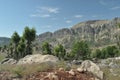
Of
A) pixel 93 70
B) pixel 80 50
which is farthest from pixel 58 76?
pixel 80 50

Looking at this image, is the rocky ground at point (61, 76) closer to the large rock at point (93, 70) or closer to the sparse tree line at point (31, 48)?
the large rock at point (93, 70)

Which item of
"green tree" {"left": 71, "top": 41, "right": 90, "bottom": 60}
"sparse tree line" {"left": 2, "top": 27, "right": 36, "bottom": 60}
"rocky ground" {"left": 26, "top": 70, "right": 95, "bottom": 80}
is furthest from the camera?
"green tree" {"left": 71, "top": 41, "right": 90, "bottom": 60}

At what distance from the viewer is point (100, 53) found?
141 metres

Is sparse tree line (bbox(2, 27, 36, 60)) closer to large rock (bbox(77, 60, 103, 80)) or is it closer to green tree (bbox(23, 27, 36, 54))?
green tree (bbox(23, 27, 36, 54))

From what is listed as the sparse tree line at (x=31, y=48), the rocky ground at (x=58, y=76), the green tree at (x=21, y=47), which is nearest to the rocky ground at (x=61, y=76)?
the rocky ground at (x=58, y=76)

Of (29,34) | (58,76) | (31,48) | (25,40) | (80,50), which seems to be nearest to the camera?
(58,76)

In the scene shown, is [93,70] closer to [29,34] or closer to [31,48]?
[29,34]

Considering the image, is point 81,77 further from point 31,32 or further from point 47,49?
point 47,49

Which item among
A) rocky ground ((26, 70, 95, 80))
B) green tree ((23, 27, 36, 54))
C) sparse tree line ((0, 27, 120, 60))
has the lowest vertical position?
rocky ground ((26, 70, 95, 80))

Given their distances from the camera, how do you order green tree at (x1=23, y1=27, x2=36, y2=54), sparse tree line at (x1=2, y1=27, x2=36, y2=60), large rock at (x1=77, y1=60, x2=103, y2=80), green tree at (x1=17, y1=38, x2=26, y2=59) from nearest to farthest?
large rock at (x1=77, y1=60, x2=103, y2=80) < green tree at (x1=23, y1=27, x2=36, y2=54) < sparse tree line at (x1=2, y1=27, x2=36, y2=60) < green tree at (x1=17, y1=38, x2=26, y2=59)

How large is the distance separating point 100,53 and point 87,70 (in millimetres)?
126209

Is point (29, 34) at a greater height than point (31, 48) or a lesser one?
greater

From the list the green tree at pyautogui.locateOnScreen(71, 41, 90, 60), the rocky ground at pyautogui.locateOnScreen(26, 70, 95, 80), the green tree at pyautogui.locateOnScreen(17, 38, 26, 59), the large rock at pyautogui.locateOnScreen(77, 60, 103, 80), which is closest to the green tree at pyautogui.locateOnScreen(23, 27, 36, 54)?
the green tree at pyautogui.locateOnScreen(17, 38, 26, 59)

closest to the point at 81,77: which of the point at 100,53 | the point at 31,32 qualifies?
the point at 31,32
